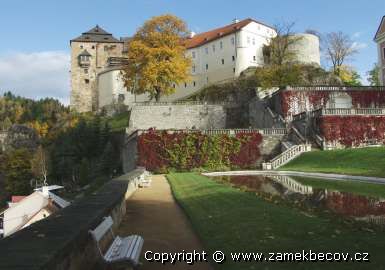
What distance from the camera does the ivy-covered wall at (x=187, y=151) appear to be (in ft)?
139

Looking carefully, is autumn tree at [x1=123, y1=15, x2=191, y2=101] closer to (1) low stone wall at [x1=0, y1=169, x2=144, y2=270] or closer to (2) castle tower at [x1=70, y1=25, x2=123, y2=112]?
(2) castle tower at [x1=70, y1=25, x2=123, y2=112]

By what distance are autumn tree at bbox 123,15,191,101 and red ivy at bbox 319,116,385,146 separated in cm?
2636

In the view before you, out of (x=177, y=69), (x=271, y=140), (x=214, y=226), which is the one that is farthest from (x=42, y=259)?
(x=177, y=69)

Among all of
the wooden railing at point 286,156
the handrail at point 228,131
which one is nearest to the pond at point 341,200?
the wooden railing at point 286,156

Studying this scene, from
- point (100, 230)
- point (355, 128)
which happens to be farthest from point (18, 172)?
point (100, 230)

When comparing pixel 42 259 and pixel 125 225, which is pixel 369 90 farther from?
pixel 42 259

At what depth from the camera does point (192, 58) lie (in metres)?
85.4

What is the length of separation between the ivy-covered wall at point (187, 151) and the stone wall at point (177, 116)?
17.0 m

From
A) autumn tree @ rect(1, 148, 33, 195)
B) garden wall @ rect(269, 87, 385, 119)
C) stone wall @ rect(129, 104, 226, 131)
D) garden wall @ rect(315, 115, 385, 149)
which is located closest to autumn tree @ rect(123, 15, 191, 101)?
stone wall @ rect(129, 104, 226, 131)

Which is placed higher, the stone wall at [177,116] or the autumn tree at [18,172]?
the stone wall at [177,116]

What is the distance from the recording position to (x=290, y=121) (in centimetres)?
4725

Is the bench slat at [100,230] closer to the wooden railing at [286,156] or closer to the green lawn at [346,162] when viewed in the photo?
the green lawn at [346,162]

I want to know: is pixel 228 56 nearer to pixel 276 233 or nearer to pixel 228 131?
pixel 228 131

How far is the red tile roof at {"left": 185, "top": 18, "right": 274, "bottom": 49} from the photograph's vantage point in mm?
80488
